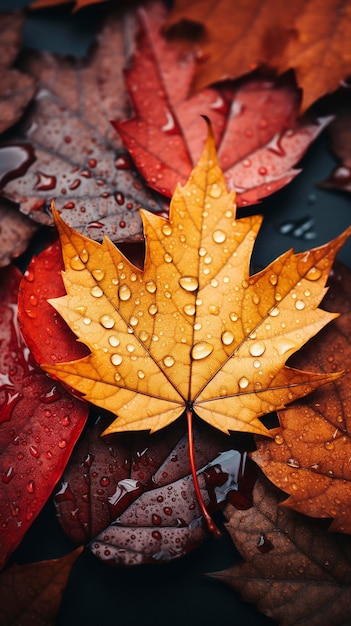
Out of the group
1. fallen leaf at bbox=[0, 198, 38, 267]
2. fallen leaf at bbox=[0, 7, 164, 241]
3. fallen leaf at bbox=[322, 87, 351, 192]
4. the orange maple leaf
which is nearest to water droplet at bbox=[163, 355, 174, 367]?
the orange maple leaf

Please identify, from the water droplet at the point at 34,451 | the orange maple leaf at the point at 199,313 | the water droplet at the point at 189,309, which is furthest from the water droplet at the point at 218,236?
the water droplet at the point at 34,451

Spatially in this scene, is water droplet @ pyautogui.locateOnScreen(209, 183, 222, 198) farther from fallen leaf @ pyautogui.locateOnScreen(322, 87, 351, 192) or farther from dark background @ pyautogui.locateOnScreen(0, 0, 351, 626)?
dark background @ pyautogui.locateOnScreen(0, 0, 351, 626)

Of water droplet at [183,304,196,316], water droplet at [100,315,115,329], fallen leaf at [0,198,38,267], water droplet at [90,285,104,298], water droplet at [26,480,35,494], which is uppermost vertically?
fallen leaf at [0,198,38,267]

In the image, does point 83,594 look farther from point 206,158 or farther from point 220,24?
point 220,24

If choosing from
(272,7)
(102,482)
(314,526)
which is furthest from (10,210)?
(314,526)

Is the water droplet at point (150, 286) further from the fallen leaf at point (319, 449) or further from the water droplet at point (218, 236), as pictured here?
the fallen leaf at point (319, 449)

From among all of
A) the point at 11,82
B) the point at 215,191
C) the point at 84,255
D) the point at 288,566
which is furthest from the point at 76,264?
the point at 288,566
